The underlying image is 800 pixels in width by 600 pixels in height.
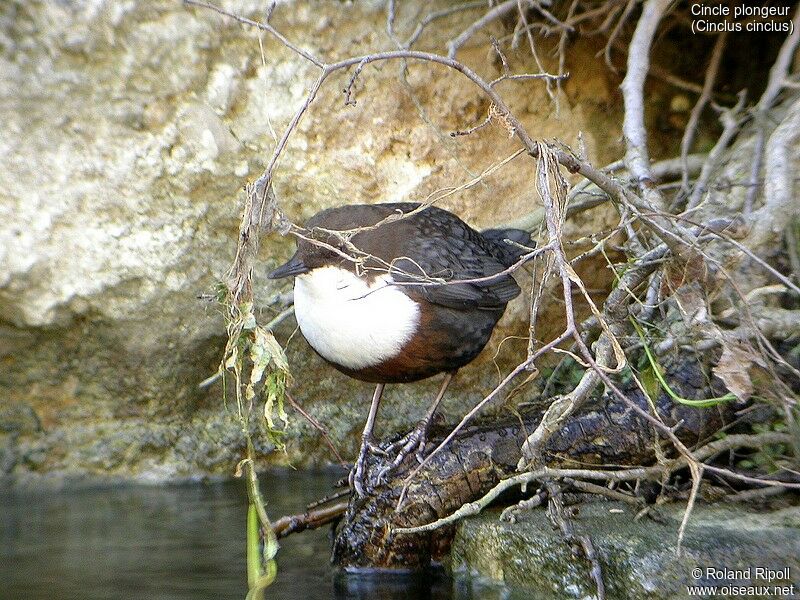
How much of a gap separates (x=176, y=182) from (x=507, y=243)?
1.49 meters

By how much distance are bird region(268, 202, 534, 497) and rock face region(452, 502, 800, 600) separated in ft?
1.61

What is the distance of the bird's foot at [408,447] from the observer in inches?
120

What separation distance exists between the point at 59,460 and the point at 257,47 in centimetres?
212

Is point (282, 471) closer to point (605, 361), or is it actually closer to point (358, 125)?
point (358, 125)

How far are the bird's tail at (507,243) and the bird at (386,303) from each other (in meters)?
0.31

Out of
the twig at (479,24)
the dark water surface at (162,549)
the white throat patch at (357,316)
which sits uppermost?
the twig at (479,24)

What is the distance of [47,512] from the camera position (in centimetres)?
369

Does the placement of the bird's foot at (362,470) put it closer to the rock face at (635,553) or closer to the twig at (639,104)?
the rock face at (635,553)

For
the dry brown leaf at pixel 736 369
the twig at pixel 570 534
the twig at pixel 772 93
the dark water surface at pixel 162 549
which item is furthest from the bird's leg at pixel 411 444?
the twig at pixel 772 93

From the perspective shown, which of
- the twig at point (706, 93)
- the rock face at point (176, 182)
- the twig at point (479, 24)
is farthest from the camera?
the twig at point (706, 93)

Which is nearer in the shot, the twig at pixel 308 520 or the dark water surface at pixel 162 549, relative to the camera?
the dark water surface at pixel 162 549

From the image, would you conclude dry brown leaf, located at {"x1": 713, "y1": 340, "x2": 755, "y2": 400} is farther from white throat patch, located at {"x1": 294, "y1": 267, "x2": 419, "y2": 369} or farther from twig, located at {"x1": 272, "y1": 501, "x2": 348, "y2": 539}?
twig, located at {"x1": 272, "y1": 501, "x2": 348, "y2": 539}

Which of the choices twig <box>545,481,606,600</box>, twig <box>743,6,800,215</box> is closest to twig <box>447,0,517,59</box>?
twig <box>743,6,800,215</box>

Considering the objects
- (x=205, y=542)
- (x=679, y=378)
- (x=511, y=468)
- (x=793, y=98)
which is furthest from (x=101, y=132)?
(x=793, y=98)
